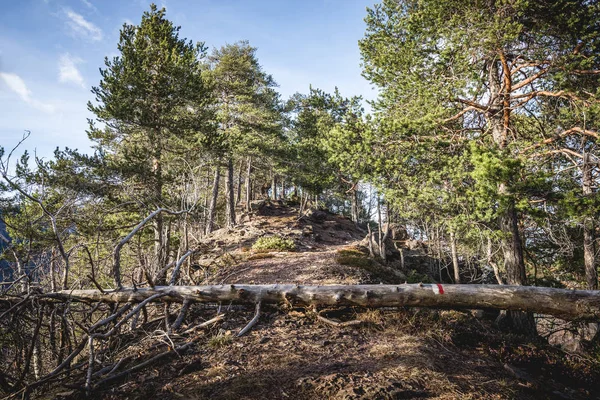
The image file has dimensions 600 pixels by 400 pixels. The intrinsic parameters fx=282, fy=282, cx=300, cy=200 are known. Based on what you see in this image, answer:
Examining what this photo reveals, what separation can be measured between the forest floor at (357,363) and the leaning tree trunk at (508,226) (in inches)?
47.5

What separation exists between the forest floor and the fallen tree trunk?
0.36 meters

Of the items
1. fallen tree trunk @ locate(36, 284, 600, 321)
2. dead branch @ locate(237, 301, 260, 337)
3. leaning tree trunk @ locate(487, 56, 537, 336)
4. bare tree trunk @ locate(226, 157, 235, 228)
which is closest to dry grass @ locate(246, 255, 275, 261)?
fallen tree trunk @ locate(36, 284, 600, 321)

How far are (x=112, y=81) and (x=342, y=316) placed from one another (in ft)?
39.7

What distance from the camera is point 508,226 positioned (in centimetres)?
663

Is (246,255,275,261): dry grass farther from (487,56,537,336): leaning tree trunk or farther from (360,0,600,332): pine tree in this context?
(487,56,537,336): leaning tree trunk

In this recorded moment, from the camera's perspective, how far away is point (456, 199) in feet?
20.8

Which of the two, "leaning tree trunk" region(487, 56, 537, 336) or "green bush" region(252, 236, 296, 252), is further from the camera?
"green bush" region(252, 236, 296, 252)

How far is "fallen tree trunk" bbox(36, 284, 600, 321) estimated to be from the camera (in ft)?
14.8

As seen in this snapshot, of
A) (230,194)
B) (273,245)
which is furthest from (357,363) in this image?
(230,194)

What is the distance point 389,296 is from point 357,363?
1.54m

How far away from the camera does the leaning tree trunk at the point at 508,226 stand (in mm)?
6332

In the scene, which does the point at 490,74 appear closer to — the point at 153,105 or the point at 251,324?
the point at 251,324

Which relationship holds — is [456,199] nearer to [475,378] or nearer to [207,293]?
[475,378]

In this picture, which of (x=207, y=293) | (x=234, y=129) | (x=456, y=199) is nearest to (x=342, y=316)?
(x=207, y=293)
